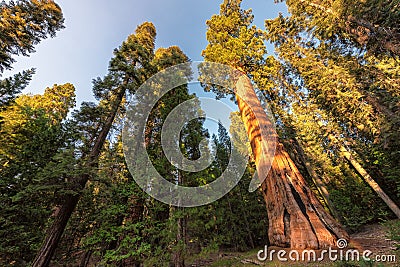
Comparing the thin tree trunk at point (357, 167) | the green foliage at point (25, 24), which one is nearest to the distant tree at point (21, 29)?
the green foliage at point (25, 24)

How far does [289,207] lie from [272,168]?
134 centimetres

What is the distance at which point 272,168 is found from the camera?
20.8 ft

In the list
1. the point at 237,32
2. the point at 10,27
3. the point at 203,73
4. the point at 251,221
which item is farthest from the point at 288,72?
the point at 10,27

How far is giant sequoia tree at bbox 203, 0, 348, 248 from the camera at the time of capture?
4.97m

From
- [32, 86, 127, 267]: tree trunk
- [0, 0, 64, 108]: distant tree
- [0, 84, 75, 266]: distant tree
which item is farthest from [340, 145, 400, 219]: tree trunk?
[0, 0, 64, 108]: distant tree

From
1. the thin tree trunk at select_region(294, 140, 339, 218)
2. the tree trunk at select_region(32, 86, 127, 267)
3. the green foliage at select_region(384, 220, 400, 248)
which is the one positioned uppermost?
the thin tree trunk at select_region(294, 140, 339, 218)

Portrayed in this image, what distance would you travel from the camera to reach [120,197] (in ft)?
19.3

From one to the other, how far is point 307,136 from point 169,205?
9287 millimetres

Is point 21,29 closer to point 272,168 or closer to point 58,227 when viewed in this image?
point 58,227

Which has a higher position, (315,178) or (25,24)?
(25,24)

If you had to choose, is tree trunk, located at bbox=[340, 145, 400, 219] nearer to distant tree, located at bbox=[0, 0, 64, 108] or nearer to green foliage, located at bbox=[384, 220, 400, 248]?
green foliage, located at bbox=[384, 220, 400, 248]

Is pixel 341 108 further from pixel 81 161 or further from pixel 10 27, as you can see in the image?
pixel 10 27

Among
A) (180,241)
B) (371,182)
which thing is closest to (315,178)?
(371,182)

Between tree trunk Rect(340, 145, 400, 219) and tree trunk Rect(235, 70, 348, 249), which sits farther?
tree trunk Rect(340, 145, 400, 219)
